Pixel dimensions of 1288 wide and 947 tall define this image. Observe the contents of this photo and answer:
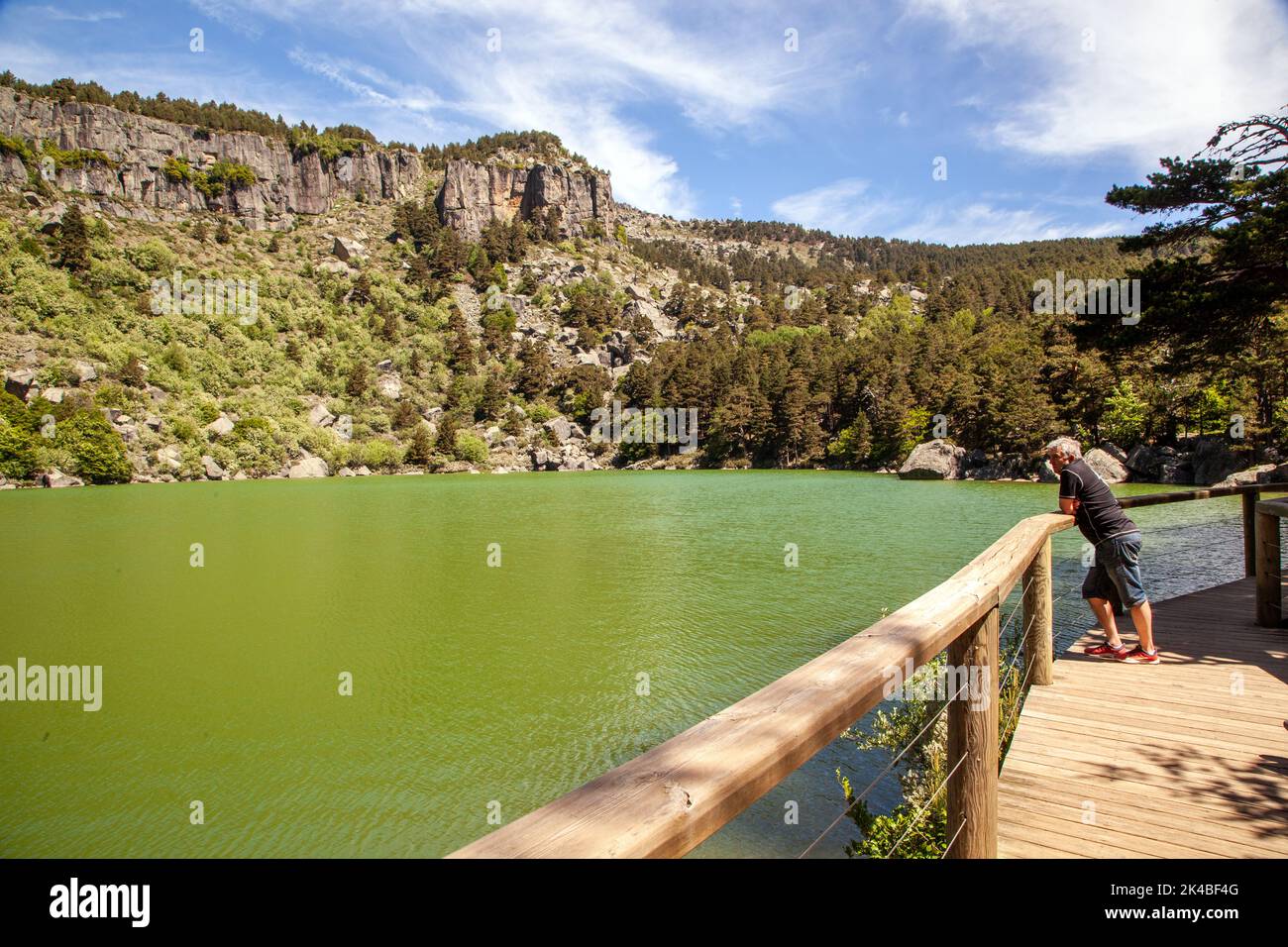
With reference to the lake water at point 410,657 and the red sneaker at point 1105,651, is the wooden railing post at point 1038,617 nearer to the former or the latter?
the red sneaker at point 1105,651

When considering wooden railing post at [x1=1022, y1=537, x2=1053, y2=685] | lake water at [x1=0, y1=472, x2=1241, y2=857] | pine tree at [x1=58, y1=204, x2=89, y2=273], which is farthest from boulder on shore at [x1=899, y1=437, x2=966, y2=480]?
pine tree at [x1=58, y1=204, x2=89, y2=273]

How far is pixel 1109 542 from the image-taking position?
531cm

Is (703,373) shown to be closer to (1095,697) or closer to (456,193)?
(456,193)

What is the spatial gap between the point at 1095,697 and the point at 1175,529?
818 inches

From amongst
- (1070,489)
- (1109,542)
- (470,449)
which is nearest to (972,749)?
(1070,489)

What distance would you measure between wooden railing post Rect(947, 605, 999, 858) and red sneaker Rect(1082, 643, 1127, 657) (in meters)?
3.82

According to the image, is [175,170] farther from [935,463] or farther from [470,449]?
[935,463]

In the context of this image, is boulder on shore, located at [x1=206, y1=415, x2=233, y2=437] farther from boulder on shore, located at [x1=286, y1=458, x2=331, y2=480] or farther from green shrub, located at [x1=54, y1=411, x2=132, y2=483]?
green shrub, located at [x1=54, y1=411, x2=132, y2=483]

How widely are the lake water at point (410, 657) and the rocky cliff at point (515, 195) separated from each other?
119097 millimetres

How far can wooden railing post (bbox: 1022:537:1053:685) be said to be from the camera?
457 centimetres

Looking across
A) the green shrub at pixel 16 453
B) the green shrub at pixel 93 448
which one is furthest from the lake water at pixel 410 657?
the green shrub at pixel 93 448

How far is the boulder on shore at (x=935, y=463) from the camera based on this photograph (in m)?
51.6

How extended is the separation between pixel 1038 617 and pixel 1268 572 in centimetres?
313
